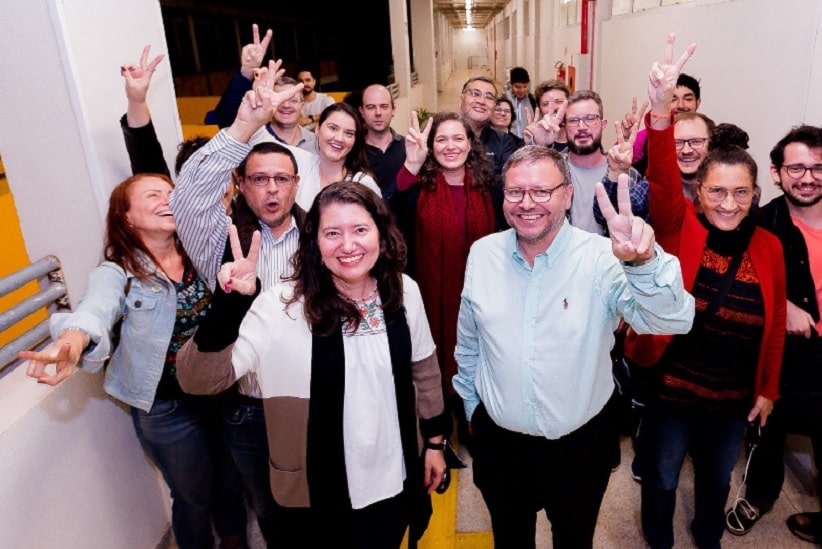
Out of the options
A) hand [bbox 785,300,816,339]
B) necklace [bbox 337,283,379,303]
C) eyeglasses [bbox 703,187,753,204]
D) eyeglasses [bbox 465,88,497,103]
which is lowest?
hand [bbox 785,300,816,339]

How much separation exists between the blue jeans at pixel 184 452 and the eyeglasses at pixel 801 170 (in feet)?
7.87

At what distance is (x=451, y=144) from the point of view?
256 cm

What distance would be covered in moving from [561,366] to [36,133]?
1.96 metres

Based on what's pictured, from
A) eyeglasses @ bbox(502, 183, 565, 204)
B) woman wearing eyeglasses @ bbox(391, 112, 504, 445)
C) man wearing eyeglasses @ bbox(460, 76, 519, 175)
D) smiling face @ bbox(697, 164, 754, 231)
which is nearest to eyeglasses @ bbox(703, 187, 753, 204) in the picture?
smiling face @ bbox(697, 164, 754, 231)

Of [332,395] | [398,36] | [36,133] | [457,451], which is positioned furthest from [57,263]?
[398,36]

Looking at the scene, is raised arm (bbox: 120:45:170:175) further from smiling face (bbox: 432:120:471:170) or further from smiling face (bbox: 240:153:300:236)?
smiling face (bbox: 432:120:471:170)

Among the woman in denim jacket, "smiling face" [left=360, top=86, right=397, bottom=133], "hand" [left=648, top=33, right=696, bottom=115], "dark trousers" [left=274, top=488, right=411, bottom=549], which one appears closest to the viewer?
"dark trousers" [left=274, top=488, right=411, bottom=549]

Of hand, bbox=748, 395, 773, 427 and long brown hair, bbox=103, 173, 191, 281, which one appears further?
hand, bbox=748, 395, 773, 427

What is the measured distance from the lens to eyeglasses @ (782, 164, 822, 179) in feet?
6.68

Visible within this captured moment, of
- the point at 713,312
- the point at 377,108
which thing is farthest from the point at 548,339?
the point at 377,108

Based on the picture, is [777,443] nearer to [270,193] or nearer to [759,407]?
[759,407]

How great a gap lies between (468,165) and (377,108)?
1.28m

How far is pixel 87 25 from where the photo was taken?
6.50 feet

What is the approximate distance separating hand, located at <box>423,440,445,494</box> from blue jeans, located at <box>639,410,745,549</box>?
0.85m
